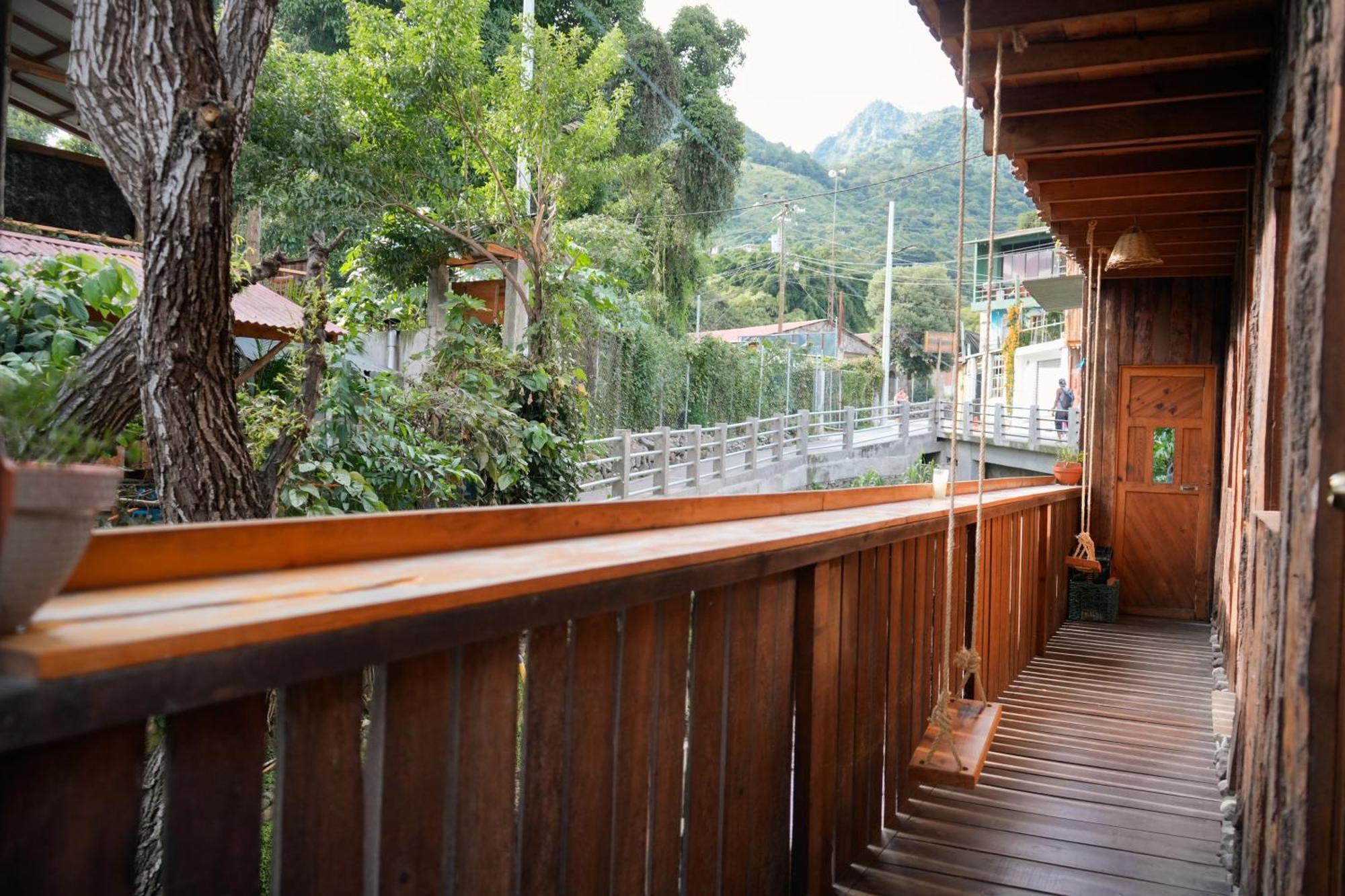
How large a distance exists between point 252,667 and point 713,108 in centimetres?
1909

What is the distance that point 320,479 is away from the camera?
4.32m

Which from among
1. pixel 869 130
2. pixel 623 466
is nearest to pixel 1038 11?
pixel 623 466

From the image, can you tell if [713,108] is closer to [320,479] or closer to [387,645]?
[320,479]

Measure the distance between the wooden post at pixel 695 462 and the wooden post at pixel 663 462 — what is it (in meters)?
0.75

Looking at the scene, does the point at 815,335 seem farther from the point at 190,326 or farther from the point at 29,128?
the point at 190,326

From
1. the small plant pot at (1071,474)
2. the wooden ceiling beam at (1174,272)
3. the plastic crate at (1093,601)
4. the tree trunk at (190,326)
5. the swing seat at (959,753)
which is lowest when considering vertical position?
the plastic crate at (1093,601)

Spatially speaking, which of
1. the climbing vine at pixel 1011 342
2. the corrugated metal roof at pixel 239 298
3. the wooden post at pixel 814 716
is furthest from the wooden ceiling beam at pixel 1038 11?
the climbing vine at pixel 1011 342

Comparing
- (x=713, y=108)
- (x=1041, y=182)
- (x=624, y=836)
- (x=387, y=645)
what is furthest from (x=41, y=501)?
(x=713, y=108)

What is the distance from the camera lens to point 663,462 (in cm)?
1229

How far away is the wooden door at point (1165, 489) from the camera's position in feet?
24.0

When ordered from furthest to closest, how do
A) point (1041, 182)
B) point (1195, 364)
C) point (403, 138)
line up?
point (403, 138) → point (1195, 364) → point (1041, 182)

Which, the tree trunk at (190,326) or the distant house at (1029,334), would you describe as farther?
the distant house at (1029,334)

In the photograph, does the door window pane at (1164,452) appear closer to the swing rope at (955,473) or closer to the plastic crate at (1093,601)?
the plastic crate at (1093,601)

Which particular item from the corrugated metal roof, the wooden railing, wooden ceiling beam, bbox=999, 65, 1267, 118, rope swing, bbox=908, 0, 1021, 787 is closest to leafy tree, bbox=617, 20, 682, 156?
the corrugated metal roof
